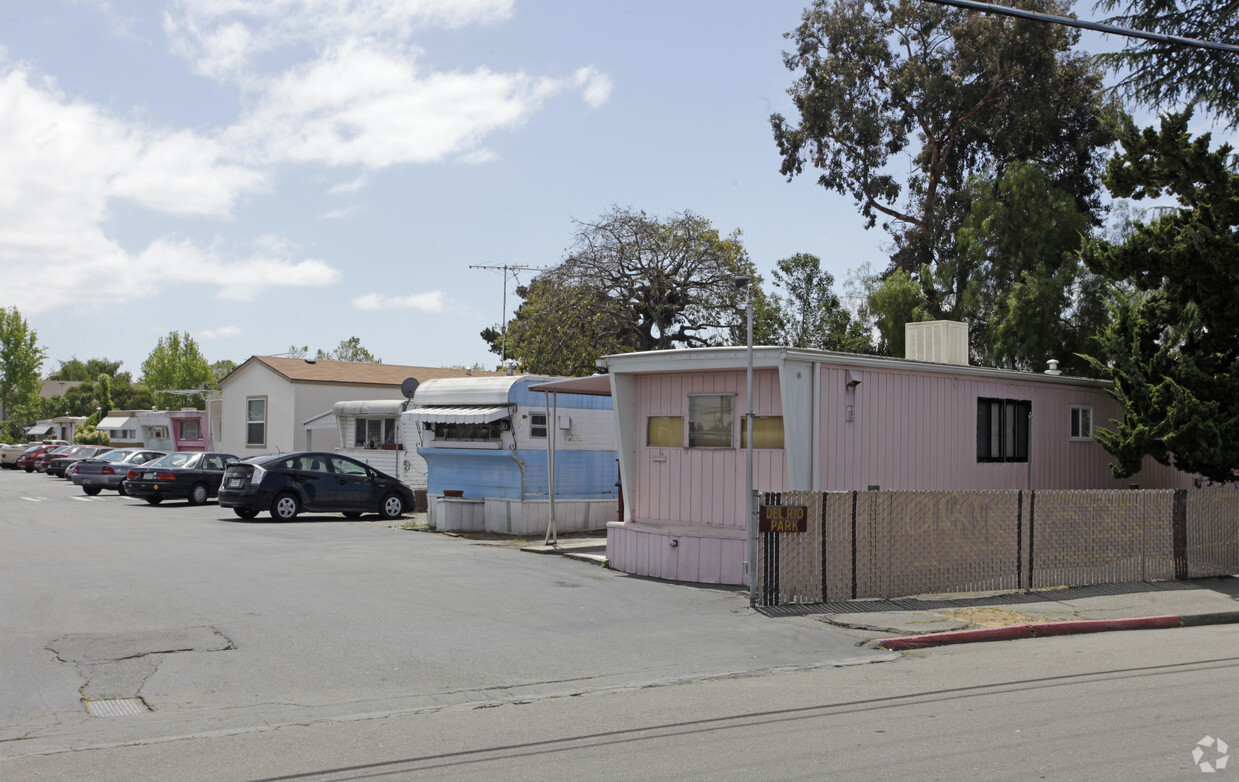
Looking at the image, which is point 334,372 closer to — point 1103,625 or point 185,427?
point 185,427

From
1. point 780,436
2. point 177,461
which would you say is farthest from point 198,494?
point 780,436

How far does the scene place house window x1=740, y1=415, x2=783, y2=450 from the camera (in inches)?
560

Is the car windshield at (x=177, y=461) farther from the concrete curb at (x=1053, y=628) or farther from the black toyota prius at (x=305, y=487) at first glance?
the concrete curb at (x=1053, y=628)

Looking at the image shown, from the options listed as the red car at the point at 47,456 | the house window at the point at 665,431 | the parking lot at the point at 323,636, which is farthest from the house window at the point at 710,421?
the red car at the point at 47,456

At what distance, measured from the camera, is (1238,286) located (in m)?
15.7

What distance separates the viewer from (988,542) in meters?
13.4

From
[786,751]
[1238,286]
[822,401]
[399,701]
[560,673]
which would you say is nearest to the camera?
[786,751]

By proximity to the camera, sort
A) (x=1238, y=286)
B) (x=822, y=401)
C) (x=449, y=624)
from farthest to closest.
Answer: (x=1238, y=286) < (x=822, y=401) < (x=449, y=624)

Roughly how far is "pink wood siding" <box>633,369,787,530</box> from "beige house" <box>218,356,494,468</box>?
2021 cm

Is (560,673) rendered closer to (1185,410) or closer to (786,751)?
(786,751)

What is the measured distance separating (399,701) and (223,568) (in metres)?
7.36

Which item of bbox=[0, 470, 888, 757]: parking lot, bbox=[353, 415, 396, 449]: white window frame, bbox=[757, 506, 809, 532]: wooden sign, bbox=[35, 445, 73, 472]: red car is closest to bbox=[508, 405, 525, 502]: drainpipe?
bbox=[0, 470, 888, 757]: parking lot

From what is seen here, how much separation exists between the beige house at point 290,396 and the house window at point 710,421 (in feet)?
68.5

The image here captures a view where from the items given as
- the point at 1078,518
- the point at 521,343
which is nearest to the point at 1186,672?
the point at 1078,518
